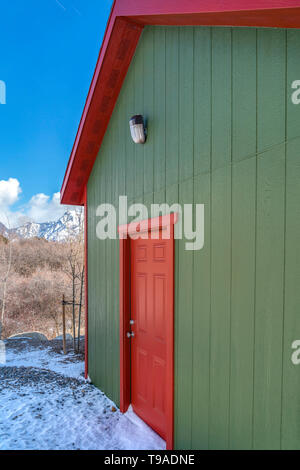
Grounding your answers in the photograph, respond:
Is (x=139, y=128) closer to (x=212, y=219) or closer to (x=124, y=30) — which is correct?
(x=124, y=30)

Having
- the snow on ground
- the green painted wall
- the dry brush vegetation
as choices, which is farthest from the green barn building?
the dry brush vegetation

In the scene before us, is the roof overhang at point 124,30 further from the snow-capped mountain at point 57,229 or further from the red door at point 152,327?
the snow-capped mountain at point 57,229

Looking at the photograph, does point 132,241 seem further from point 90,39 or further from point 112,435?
point 90,39

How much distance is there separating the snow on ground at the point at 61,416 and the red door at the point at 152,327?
0.81 feet

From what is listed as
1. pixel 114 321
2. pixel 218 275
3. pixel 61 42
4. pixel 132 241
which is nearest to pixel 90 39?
pixel 61 42

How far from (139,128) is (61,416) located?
3632 mm

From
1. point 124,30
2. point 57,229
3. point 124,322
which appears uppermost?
point 124,30

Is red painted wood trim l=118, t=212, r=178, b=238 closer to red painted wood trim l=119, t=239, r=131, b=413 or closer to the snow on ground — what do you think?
red painted wood trim l=119, t=239, r=131, b=413

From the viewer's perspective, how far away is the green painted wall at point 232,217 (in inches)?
56.2

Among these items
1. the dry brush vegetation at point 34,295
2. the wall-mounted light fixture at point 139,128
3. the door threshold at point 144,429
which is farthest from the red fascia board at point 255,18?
the dry brush vegetation at point 34,295

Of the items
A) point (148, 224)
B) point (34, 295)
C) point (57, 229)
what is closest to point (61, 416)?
point (148, 224)

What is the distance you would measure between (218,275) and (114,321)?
2177mm

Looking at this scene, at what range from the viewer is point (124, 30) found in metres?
2.90

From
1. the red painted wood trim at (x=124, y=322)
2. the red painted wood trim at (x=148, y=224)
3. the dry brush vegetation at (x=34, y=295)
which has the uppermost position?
the red painted wood trim at (x=148, y=224)
